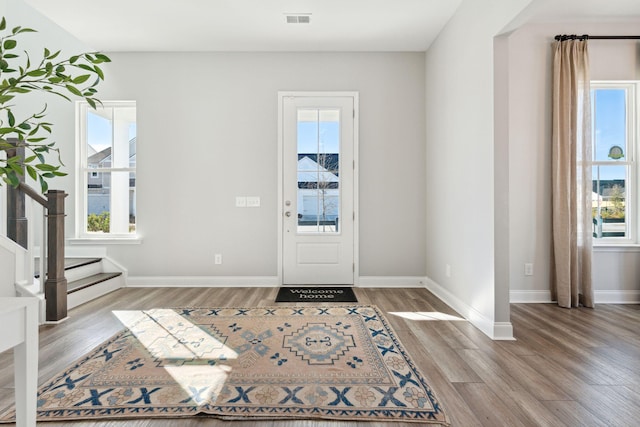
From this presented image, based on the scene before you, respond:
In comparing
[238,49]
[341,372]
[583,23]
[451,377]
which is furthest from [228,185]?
[583,23]

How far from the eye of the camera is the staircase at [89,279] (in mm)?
3469

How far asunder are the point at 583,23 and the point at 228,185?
168 inches

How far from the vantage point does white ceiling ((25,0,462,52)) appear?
3.30m

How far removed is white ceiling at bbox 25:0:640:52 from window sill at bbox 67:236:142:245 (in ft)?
7.57

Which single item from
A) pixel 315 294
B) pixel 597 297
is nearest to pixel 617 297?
pixel 597 297

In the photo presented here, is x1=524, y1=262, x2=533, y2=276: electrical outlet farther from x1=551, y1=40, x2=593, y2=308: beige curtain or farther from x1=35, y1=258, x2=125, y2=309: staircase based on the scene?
x1=35, y1=258, x2=125, y2=309: staircase

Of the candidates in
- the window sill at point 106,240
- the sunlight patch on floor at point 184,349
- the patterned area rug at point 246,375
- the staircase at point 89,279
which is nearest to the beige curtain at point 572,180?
the patterned area rug at point 246,375

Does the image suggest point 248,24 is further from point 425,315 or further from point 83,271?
point 425,315

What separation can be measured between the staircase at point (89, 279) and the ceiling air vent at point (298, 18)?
11.4ft

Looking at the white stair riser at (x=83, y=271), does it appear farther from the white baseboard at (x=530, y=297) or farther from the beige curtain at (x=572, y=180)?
the beige curtain at (x=572, y=180)

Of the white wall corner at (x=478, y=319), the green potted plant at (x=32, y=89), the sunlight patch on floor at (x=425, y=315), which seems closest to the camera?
the green potted plant at (x=32, y=89)

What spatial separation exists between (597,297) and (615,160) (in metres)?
1.48

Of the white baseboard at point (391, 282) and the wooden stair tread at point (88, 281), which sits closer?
the wooden stair tread at point (88, 281)

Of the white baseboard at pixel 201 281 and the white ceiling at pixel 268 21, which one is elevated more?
the white ceiling at pixel 268 21
